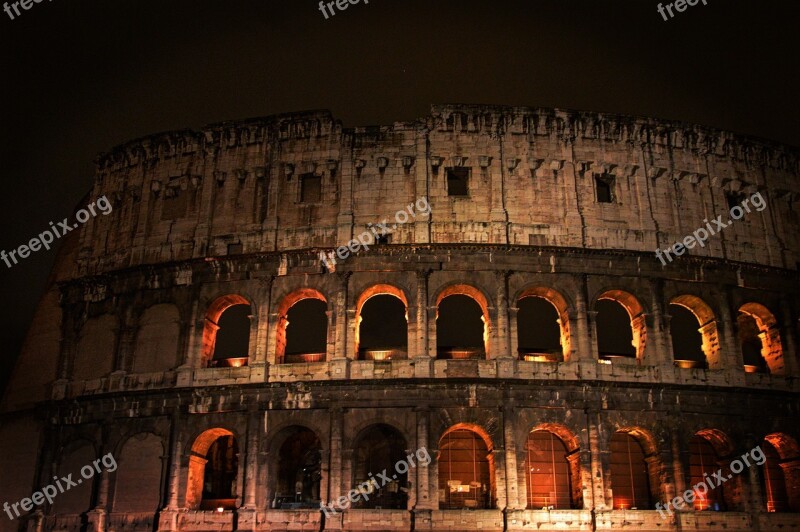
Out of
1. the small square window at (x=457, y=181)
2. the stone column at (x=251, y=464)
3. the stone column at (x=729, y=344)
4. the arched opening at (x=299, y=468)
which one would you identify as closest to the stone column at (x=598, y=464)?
the stone column at (x=729, y=344)

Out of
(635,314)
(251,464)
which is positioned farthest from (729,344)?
(251,464)

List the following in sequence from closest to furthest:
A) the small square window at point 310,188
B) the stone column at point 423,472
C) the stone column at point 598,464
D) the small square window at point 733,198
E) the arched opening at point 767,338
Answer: the stone column at point 423,472
the stone column at point 598,464
the arched opening at point 767,338
the small square window at point 310,188
the small square window at point 733,198

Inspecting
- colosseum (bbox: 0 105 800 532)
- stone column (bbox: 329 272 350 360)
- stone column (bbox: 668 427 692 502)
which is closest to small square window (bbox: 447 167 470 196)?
colosseum (bbox: 0 105 800 532)

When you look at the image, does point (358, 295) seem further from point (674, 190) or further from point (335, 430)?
point (674, 190)

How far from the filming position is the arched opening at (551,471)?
69.9 ft

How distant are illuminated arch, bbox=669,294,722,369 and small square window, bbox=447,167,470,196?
23.1 feet

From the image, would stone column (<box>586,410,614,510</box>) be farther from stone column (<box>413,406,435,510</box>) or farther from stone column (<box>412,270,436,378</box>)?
stone column (<box>412,270,436,378</box>)

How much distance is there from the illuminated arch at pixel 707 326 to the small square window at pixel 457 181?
23.1 ft

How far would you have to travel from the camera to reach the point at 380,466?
71.7 ft

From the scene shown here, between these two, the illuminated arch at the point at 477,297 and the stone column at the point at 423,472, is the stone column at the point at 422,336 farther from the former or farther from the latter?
the stone column at the point at 423,472

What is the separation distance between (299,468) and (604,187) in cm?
1263

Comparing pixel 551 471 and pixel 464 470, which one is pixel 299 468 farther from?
pixel 551 471

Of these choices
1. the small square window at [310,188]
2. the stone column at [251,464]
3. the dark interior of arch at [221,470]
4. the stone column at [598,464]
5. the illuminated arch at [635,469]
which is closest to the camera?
the stone column at [598,464]

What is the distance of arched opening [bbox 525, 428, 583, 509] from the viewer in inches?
839
